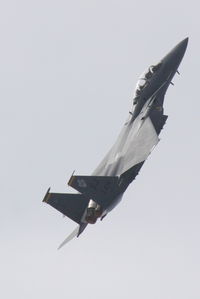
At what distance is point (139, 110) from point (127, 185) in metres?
5.76

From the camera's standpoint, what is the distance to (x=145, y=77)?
54906mm

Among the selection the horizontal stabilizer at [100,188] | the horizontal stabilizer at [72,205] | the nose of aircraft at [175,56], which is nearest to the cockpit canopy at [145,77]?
the nose of aircraft at [175,56]

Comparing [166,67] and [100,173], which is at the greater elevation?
[166,67]

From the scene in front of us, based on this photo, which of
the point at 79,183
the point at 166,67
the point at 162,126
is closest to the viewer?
the point at 79,183

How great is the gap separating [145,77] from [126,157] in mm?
6700

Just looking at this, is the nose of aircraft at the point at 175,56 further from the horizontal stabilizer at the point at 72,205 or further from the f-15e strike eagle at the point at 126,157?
the horizontal stabilizer at the point at 72,205

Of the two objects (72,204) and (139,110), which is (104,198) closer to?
(72,204)

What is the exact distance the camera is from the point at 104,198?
1907 inches

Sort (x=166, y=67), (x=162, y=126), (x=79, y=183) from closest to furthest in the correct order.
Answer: (x=79, y=183)
(x=162, y=126)
(x=166, y=67)

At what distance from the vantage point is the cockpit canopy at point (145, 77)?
54.4m

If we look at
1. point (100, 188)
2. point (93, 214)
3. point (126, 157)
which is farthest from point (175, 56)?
point (93, 214)

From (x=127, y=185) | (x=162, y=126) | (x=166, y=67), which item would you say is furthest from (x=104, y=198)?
(x=166, y=67)

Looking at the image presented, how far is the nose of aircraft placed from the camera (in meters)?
55.0

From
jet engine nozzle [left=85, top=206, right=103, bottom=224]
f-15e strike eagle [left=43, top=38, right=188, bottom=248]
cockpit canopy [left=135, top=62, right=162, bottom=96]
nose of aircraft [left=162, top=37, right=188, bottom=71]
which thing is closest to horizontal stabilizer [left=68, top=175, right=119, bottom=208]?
f-15e strike eagle [left=43, top=38, right=188, bottom=248]
